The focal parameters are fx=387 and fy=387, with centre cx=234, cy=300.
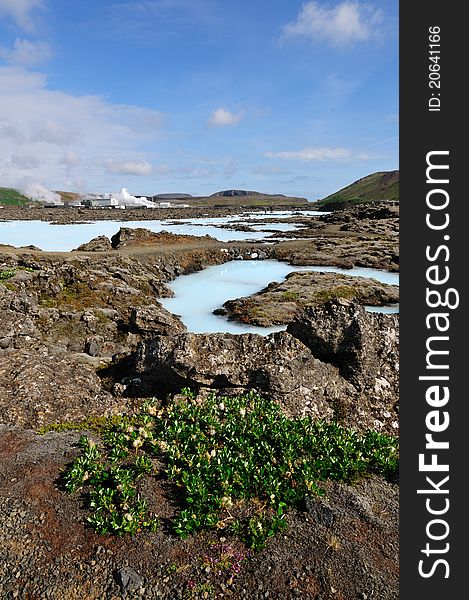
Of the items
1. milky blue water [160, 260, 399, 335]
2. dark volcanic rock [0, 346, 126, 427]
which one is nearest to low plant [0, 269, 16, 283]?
milky blue water [160, 260, 399, 335]

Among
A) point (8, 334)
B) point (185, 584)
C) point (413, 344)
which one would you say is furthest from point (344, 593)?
point (8, 334)

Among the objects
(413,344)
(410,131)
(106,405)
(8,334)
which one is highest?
(410,131)

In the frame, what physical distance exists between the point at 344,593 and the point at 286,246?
64.9 meters

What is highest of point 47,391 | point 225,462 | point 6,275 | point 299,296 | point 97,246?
point 97,246

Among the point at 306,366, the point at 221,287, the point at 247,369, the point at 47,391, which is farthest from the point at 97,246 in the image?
the point at 306,366

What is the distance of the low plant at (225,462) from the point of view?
23.9 ft

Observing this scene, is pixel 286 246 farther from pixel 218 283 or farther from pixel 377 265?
pixel 218 283

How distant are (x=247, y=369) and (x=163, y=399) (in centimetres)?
279

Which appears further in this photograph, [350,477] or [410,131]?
[350,477]

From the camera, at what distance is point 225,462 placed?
8.48 m

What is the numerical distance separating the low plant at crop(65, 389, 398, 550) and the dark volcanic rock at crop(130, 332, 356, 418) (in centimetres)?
84

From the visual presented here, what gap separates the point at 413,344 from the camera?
20.0ft

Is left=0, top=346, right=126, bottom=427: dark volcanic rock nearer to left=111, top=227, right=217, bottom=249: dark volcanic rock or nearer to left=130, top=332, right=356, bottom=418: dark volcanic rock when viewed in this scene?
left=130, top=332, right=356, bottom=418: dark volcanic rock

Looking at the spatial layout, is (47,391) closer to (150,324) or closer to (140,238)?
(150,324)
